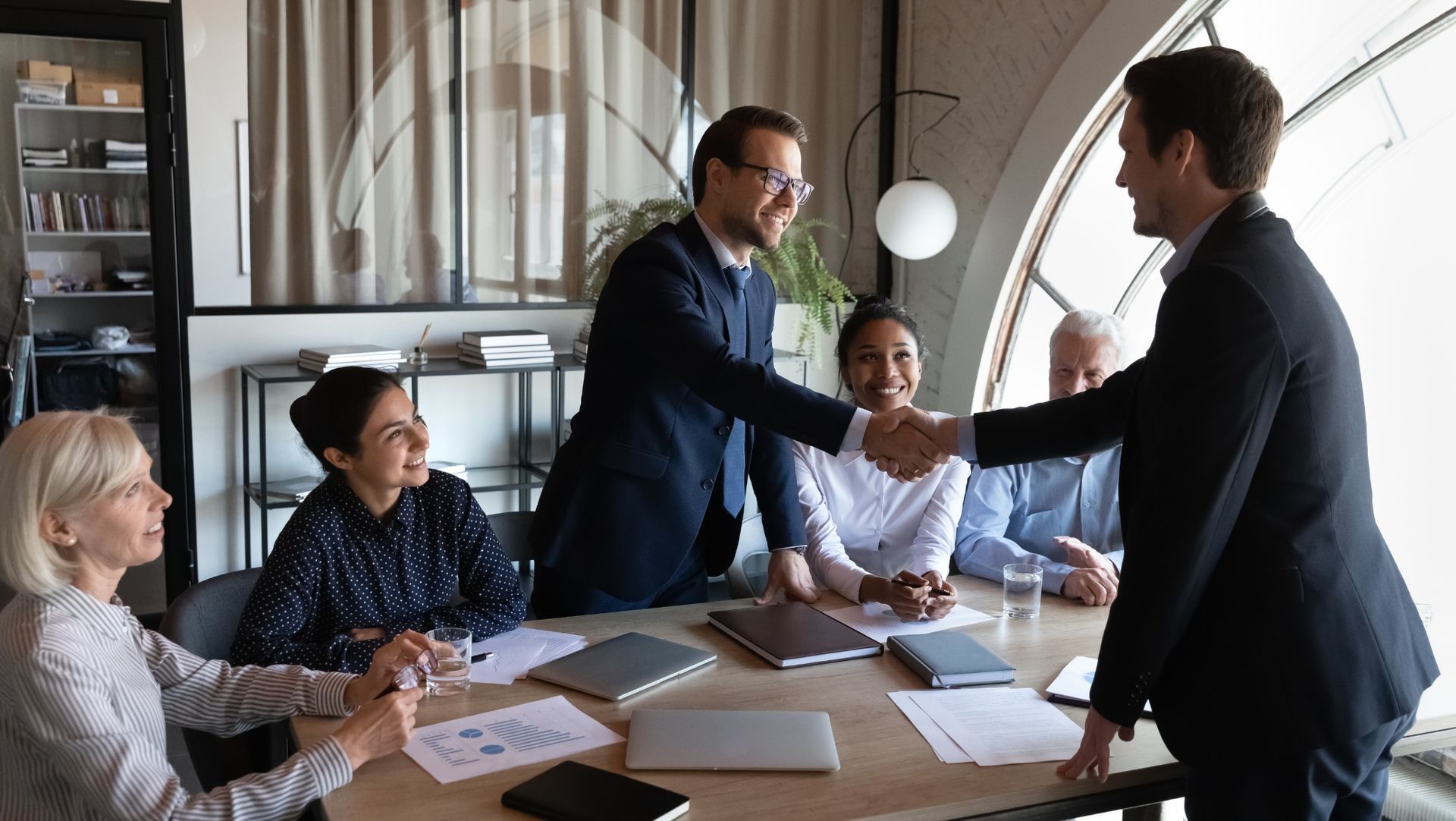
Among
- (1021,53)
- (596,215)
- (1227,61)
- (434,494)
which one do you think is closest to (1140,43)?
(1021,53)

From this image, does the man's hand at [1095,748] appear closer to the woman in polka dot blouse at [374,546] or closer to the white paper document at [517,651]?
the white paper document at [517,651]

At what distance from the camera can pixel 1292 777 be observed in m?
1.42

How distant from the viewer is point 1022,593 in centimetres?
225

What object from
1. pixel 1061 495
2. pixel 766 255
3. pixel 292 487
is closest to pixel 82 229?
pixel 292 487

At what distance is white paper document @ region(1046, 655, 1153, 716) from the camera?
1819 millimetres

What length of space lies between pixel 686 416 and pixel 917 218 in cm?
247

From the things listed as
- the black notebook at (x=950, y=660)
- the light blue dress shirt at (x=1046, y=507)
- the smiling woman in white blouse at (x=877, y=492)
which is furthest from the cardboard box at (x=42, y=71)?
the black notebook at (x=950, y=660)

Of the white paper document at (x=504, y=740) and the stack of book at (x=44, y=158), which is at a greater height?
the stack of book at (x=44, y=158)

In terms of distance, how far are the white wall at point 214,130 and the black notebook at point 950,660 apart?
3.34m

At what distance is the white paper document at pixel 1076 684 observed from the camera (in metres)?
1.82

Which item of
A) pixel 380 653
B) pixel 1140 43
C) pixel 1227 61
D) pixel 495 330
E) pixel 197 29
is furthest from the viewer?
pixel 495 330

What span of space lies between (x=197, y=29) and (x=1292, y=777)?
167 inches

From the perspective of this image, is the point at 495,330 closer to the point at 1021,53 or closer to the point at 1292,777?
the point at 1021,53

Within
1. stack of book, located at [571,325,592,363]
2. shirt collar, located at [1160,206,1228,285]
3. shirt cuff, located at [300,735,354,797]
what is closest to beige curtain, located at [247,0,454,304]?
stack of book, located at [571,325,592,363]
